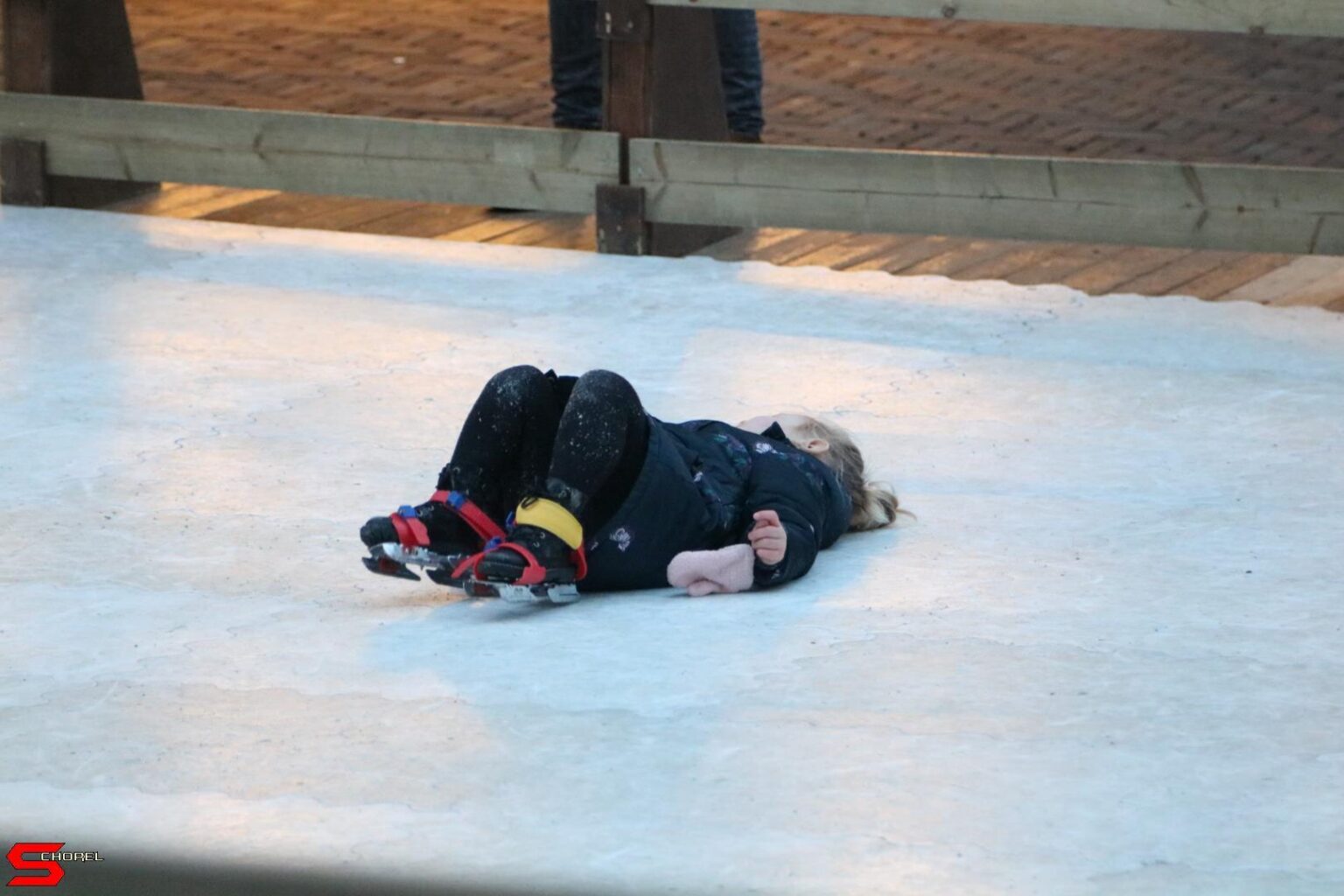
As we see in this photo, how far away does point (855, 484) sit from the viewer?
329 cm

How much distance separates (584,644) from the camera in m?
2.75

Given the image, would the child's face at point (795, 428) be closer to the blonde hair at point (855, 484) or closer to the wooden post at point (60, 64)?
the blonde hair at point (855, 484)

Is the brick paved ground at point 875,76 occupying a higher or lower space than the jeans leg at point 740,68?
lower

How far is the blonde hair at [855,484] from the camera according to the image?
3.28 m

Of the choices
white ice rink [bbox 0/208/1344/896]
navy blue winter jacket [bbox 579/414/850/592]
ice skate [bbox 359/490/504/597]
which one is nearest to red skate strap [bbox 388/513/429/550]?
ice skate [bbox 359/490/504/597]

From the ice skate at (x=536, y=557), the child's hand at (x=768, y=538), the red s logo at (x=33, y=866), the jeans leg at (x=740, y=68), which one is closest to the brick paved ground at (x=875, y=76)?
the jeans leg at (x=740, y=68)

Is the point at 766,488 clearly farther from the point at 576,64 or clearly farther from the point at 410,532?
the point at 576,64

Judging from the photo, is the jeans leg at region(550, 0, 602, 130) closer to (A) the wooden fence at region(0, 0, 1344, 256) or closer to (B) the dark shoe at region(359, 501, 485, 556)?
(A) the wooden fence at region(0, 0, 1344, 256)

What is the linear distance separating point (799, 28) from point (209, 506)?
5.82 m

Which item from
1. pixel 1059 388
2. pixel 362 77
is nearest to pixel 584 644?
pixel 1059 388

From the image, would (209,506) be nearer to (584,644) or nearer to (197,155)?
(584,644)

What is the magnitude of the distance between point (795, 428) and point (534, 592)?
0.66 meters

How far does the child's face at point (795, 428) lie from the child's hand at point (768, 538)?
33cm

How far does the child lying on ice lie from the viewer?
2906 millimetres
